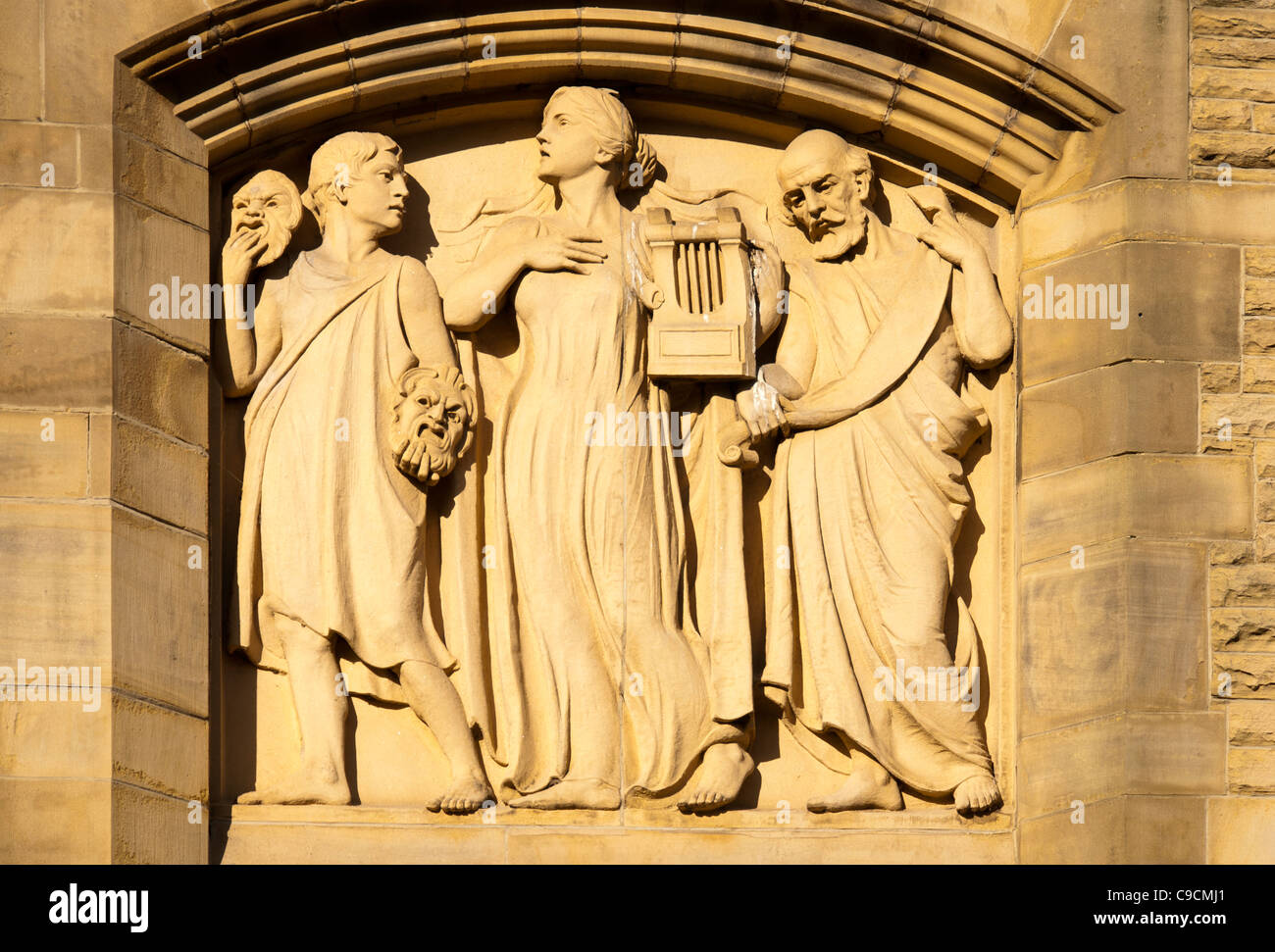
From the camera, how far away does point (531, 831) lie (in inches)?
388

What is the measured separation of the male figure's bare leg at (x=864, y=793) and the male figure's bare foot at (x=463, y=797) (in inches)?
45.0

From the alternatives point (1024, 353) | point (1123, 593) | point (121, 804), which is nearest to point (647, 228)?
point (1024, 353)

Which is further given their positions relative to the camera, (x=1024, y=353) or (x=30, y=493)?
(x=1024, y=353)

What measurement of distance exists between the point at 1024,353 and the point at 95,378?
10.9 ft

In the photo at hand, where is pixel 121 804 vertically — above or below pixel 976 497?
below

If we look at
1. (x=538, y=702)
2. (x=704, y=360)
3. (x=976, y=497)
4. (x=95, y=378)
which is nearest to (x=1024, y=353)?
(x=976, y=497)

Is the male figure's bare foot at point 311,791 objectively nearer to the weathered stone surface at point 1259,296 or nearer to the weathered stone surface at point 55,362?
the weathered stone surface at point 55,362

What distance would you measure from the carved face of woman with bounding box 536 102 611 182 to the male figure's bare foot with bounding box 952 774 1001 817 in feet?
8.52

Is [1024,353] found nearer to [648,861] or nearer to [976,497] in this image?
[976,497]

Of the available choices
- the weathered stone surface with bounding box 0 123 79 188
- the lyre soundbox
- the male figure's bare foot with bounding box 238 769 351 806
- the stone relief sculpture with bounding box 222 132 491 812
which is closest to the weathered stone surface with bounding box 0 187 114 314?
the weathered stone surface with bounding box 0 123 79 188

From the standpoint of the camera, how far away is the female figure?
9.95 meters

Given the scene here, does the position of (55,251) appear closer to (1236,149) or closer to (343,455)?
(343,455)

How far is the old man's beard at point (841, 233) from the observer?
1051cm

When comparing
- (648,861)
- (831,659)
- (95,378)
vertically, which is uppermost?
(95,378)
